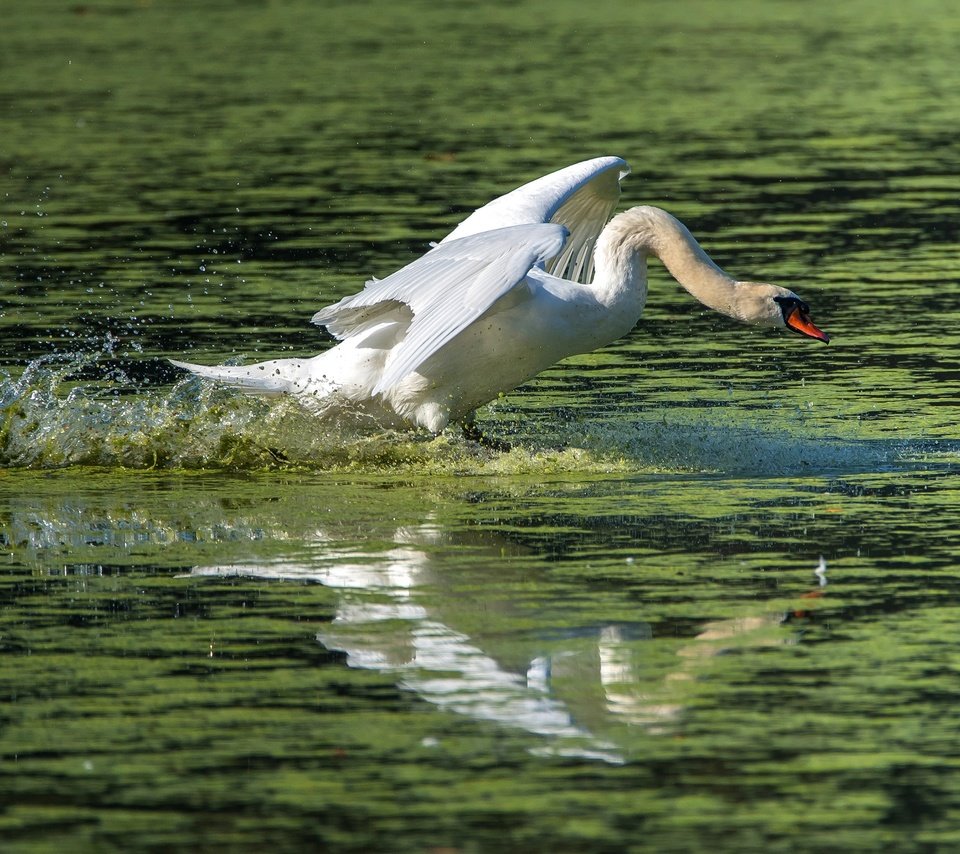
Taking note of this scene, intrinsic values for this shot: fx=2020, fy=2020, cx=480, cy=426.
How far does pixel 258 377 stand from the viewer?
934cm

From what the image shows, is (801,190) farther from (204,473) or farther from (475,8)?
(475,8)

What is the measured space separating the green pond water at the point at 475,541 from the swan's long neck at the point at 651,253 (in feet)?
2.12

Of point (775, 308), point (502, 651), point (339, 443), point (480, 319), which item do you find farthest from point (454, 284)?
point (502, 651)

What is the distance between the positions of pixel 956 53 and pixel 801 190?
431 inches

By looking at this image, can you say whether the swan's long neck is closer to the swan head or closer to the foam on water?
the swan head

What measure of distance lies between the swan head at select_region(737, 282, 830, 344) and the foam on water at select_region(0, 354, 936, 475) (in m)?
0.50

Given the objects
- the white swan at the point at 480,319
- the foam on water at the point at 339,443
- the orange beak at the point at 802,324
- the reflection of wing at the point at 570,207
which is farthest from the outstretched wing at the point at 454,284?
the orange beak at the point at 802,324

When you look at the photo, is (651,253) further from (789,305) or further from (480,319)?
(480,319)

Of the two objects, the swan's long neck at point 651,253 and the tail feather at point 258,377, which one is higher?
the swan's long neck at point 651,253

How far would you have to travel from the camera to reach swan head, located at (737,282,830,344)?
9234mm

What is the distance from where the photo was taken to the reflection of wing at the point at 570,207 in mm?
9938

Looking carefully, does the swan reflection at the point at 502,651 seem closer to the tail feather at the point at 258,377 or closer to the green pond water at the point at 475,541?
the green pond water at the point at 475,541

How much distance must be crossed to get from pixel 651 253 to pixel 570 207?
1684mm

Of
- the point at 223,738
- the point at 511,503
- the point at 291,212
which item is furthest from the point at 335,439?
the point at 291,212
